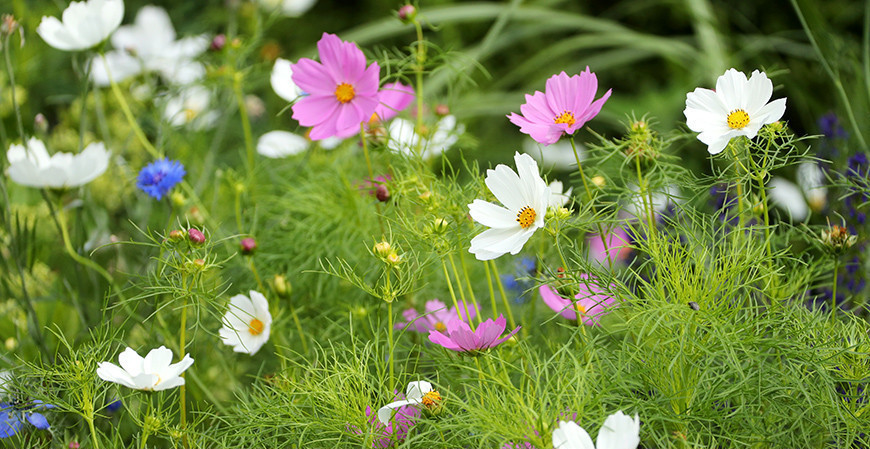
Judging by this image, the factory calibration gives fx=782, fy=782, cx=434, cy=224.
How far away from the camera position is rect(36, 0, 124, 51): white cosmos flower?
77 cm

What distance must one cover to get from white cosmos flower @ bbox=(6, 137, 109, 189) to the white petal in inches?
19.4

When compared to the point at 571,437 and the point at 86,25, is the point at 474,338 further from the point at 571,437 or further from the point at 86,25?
the point at 86,25

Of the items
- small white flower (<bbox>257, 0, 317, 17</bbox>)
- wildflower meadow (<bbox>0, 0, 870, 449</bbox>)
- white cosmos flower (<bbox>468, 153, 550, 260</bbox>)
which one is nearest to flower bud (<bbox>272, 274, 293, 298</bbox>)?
wildflower meadow (<bbox>0, 0, 870, 449</bbox>)

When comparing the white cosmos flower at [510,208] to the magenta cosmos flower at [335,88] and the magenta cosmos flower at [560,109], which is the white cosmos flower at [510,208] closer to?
the magenta cosmos flower at [560,109]

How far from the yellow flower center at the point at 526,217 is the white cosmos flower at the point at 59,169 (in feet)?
1.35

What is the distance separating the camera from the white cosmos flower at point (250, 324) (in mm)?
629

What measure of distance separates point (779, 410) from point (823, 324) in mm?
71

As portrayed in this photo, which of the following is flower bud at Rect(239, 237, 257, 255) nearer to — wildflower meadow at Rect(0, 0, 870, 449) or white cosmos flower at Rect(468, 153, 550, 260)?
wildflower meadow at Rect(0, 0, 870, 449)

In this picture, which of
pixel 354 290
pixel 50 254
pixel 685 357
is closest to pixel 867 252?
pixel 685 357

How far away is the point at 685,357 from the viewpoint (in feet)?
1.67

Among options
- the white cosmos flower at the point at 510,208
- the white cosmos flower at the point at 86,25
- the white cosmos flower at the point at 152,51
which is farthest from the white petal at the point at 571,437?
the white cosmos flower at the point at 152,51

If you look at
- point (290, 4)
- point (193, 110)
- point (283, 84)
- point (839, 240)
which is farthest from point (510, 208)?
point (290, 4)

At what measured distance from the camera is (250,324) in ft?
2.14

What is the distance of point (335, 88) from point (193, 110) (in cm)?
62
